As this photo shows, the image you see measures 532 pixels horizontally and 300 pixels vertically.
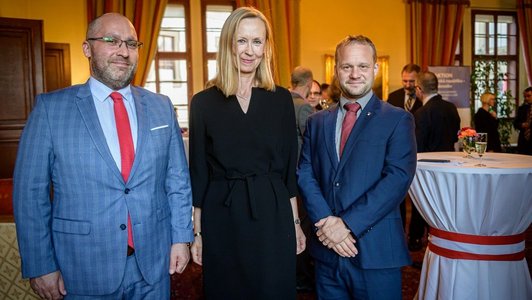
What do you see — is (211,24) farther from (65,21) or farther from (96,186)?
(96,186)

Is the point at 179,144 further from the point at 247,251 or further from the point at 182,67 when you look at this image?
the point at 182,67

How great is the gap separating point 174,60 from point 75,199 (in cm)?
703

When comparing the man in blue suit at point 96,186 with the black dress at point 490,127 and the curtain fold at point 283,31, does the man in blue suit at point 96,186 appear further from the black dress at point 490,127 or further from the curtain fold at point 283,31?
the black dress at point 490,127

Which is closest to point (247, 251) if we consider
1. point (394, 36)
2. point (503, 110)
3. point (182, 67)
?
point (182, 67)

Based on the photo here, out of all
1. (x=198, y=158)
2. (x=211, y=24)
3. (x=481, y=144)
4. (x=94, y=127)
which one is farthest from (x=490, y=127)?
(x=94, y=127)

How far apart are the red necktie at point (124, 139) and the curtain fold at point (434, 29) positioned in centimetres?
838

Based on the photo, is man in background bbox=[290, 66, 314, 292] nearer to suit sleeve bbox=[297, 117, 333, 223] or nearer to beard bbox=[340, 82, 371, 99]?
suit sleeve bbox=[297, 117, 333, 223]

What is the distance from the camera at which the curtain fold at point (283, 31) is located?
8383 millimetres

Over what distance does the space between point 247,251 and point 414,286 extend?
7.04 ft

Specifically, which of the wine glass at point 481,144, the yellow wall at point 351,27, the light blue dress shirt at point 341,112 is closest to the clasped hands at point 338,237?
the light blue dress shirt at point 341,112

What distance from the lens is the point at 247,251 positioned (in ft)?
6.55

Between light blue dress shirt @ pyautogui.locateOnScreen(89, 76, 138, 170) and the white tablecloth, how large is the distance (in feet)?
5.38

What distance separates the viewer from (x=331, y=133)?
6.97ft

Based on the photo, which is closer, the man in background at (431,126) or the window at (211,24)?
the man in background at (431,126)
